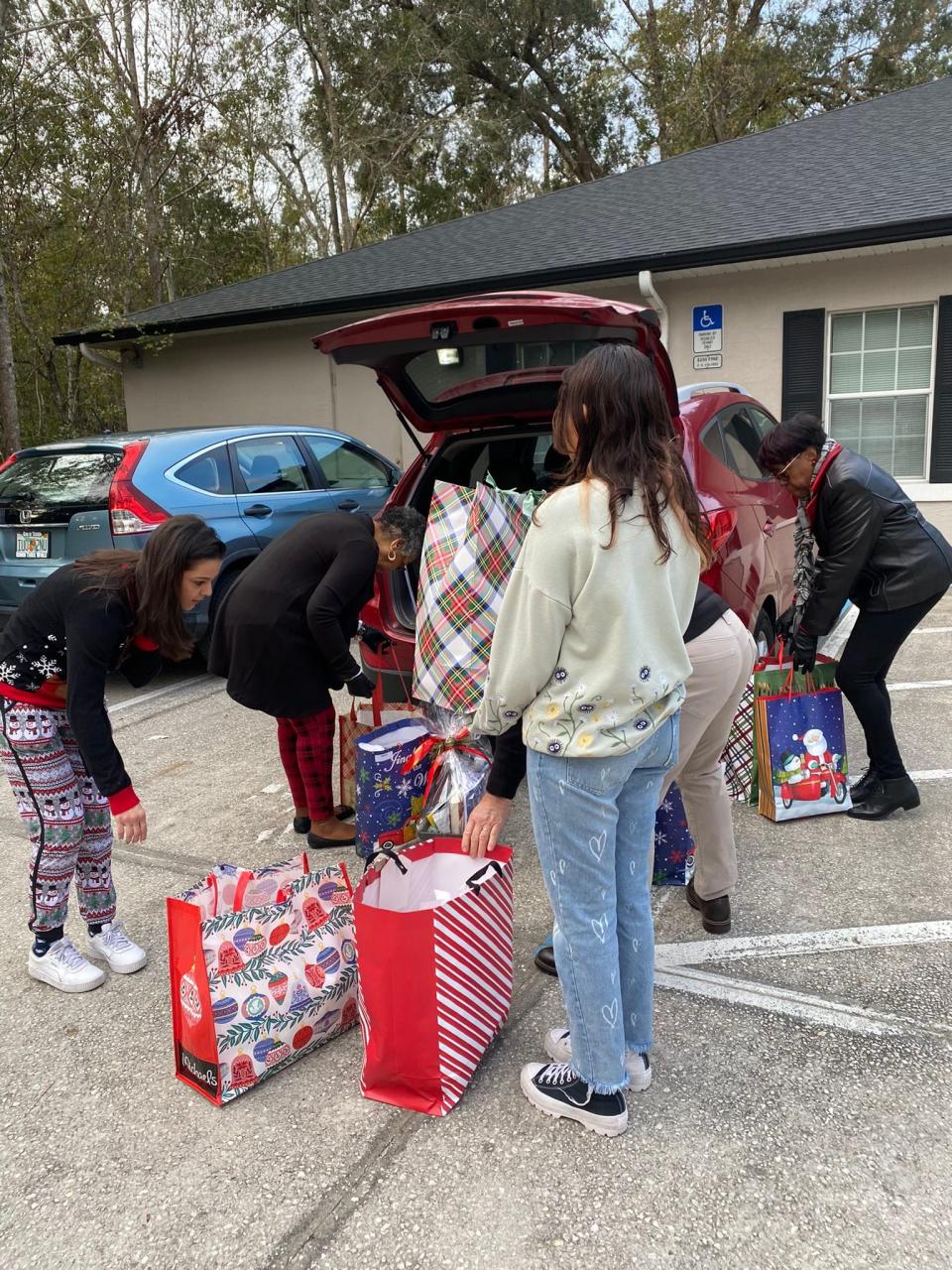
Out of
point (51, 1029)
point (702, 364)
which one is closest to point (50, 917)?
point (51, 1029)

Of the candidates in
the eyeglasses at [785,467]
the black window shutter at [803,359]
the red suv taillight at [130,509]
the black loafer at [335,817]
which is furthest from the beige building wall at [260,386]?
the eyeglasses at [785,467]

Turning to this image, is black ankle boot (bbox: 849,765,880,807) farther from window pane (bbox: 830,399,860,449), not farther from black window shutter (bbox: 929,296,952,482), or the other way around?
window pane (bbox: 830,399,860,449)

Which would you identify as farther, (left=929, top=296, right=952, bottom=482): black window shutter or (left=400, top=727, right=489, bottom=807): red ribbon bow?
(left=929, top=296, right=952, bottom=482): black window shutter

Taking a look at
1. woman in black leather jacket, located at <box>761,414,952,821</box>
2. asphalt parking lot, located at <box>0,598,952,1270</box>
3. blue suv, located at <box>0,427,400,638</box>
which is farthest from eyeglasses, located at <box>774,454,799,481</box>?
blue suv, located at <box>0,427,400,638</box>

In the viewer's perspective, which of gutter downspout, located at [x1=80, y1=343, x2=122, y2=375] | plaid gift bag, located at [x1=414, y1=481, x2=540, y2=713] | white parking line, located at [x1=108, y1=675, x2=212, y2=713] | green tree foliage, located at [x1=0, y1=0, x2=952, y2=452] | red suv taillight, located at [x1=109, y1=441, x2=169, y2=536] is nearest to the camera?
plaid gift bag, located at [x1=414, y1=481, x2=540, y2=713]

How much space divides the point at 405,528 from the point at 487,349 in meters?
0.74

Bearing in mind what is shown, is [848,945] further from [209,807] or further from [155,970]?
[209,807]

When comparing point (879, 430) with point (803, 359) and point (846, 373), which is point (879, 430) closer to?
point (846, 373)

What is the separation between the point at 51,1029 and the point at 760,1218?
1.90 m

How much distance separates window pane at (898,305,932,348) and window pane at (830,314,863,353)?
0.37 m

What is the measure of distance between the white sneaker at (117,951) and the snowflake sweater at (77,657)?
0.66 m

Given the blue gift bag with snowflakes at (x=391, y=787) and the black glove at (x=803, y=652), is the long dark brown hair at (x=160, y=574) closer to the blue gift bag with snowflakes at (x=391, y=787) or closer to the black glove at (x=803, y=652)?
the blue gift bag with snowflakes at (x=391, y=787)

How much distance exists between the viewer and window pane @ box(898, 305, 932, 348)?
8.59 metres

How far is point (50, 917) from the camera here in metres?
2.71
